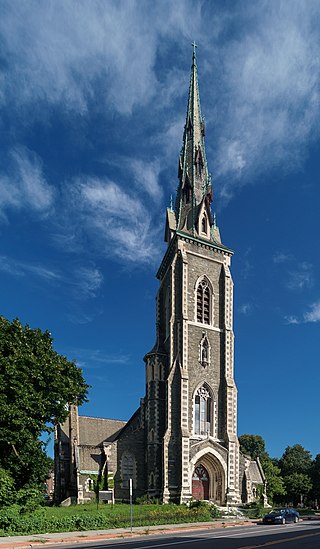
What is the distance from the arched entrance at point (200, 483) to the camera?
128 feet

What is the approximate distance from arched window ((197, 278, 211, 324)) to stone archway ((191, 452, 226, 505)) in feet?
36.1

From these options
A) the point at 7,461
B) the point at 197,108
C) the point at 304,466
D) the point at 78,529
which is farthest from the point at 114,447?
the point at 304,466

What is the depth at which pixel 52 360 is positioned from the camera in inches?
1242

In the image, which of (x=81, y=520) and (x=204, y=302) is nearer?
(x=81, y=520)

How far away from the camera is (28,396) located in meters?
28.6

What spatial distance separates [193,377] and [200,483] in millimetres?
8320

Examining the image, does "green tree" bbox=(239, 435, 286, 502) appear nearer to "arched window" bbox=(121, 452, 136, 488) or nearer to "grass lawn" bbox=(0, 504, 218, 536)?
"arched window" bbox=(121, 452, 136, 488)

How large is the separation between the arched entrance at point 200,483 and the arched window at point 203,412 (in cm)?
280

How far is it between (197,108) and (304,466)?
5377 centimetres

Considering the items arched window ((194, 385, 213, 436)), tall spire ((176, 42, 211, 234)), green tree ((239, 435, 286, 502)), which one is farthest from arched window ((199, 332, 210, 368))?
green tree ((239, 435, 286, 502))

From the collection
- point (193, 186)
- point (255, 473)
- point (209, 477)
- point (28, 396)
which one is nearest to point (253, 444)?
point (255, 473)

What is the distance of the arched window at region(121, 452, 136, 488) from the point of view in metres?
39.3

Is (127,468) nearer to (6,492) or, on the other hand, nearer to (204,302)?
(204,302)

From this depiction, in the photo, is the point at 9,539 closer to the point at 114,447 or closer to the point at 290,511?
the point at 290,511
